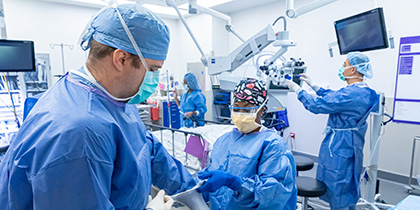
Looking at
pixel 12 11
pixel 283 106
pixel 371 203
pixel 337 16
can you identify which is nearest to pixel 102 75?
pixel 283 106

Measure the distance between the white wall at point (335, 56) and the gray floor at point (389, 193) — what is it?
0.23m

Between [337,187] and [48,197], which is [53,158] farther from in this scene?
[337,187]

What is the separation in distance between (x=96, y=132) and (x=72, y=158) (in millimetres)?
91

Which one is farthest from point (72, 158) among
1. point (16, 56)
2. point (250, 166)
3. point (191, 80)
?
point (191, 80)

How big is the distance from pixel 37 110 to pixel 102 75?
0.68 feet

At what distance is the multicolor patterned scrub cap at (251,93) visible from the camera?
1.37 m

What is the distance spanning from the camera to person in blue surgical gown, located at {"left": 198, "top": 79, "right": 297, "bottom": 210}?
1113 millimetres

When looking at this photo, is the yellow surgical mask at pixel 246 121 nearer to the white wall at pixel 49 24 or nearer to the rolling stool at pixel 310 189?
the rolling stool at pixel 310 189

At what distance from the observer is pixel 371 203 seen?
2.56m

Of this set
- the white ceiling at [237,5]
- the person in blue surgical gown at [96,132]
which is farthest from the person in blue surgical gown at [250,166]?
the white ceiling at [237,5]

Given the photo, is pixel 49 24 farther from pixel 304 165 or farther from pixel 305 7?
pixel 304 165

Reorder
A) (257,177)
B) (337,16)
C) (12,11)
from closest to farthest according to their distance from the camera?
(257,177)
(337,16)
(12,11)

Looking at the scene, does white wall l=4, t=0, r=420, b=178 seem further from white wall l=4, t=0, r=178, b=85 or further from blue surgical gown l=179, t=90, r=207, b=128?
blue surgical gown l=179, t=90, r=207, b=128

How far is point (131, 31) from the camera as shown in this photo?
0.79 meters
